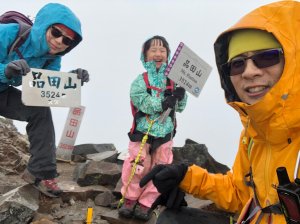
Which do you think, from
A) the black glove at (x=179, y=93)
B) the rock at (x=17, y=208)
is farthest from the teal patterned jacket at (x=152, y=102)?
the rock at (x=17, y=208)

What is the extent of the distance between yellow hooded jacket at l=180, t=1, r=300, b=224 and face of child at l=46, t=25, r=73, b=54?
2551mm

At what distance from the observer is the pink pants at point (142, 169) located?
5.58 m

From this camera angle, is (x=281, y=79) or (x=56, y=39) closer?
(x=281, y=79)

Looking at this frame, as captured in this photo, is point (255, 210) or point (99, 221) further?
point (99, 221)

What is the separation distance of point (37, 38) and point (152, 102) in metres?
1.79

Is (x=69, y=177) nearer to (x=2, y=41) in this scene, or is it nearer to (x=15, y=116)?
(x=15, y=116)

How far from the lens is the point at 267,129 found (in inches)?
120

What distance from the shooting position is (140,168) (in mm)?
5688


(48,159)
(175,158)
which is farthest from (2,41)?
(175,158)

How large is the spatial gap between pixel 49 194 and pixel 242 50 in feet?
12.6

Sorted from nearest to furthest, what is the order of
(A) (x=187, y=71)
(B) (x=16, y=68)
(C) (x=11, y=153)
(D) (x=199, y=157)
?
(B) (x=16, y=68)
(A) (x=187, y=71)
(C) (x=11, y=153)
(D) (x=199, y=157)

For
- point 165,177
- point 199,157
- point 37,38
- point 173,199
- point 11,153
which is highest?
point 37,38

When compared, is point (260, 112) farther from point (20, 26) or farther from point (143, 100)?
point (20, 26)

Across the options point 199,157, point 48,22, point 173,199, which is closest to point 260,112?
point 173,199
